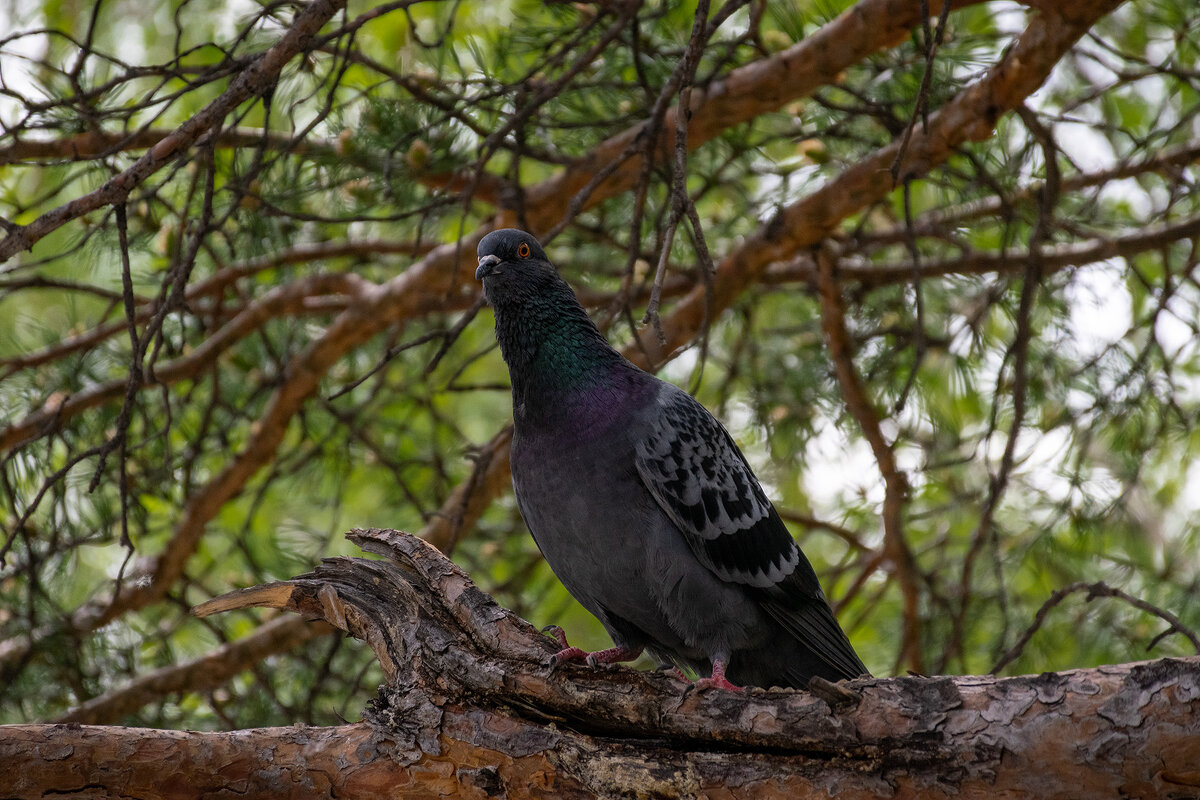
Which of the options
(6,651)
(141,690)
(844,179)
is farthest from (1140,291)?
(6,651)

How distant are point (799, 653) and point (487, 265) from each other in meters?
1.60

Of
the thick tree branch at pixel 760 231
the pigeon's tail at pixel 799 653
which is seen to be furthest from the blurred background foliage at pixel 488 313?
the pigeon's tail at pixel 799 653

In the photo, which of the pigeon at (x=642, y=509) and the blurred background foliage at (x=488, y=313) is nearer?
the pigeon at (x=642, y=509)

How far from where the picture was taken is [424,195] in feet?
16.0

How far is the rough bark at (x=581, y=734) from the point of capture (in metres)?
1.96

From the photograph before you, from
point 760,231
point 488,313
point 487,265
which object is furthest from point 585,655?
point 488,313

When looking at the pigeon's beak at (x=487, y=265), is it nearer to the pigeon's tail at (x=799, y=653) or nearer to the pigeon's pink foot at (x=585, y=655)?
the pigeon's pink foot at (x=585, y=655)

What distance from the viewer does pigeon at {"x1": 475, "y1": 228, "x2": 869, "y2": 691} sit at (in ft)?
9.55

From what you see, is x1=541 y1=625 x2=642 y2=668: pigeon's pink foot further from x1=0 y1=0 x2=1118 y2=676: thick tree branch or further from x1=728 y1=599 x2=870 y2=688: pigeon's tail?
x1=0 y1=0 x2=1118 y2=676: thick tree branch

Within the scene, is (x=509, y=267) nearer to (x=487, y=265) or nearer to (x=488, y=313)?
(x=487, y=265)

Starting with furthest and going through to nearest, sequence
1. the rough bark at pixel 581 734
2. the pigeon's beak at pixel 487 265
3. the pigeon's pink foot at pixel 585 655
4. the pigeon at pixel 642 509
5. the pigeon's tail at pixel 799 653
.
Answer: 1. the pigeon's beak at pixel 487 265
2. the pigeon's tail at pixel 799 653
3. the pigeon at pixel 642 509
4. the pigeon's pink foot at pixel 585 655
5. the rough bark at pixel 581 734

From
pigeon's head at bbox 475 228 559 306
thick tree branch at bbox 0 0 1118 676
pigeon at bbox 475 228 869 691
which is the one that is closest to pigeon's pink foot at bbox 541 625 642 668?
pigeon at bbox 475 228 869 691

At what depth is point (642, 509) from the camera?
2.91 metres

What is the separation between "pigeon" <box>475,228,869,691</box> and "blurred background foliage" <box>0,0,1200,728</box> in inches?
12.9
